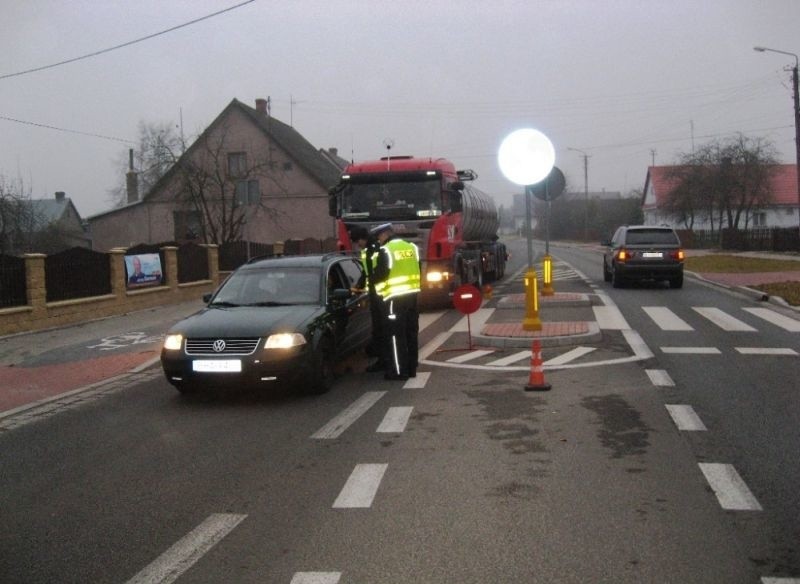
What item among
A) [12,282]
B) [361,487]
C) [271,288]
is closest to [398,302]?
[271,288]

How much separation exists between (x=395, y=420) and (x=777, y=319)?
10.6m

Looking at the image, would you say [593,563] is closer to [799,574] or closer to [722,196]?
[799,574]

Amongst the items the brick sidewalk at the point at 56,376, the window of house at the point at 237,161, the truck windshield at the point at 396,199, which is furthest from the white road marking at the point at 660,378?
the window of house at the point at 237,161

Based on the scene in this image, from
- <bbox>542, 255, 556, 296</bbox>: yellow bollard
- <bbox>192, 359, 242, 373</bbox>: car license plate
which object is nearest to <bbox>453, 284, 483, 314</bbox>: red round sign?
<bbox>192, 359, 242, 373</bbox>: car license plate

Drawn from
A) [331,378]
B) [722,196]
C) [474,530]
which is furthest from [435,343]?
[722,196]

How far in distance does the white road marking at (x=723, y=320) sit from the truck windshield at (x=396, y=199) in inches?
227

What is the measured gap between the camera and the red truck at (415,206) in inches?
709

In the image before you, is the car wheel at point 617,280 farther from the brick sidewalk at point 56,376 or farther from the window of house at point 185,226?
the window of house at point 185,226

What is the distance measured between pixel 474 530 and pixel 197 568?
1.54m

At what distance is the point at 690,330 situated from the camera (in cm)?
1423

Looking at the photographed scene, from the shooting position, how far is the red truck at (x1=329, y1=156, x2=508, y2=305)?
18.0 m

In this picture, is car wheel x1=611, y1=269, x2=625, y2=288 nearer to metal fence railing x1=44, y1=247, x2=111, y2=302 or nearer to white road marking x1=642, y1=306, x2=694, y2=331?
white road marking x1=642, y1=306, x2=694, y2=331

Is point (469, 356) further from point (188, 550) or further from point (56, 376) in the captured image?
point (188, 550)

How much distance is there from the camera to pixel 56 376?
11680mm
